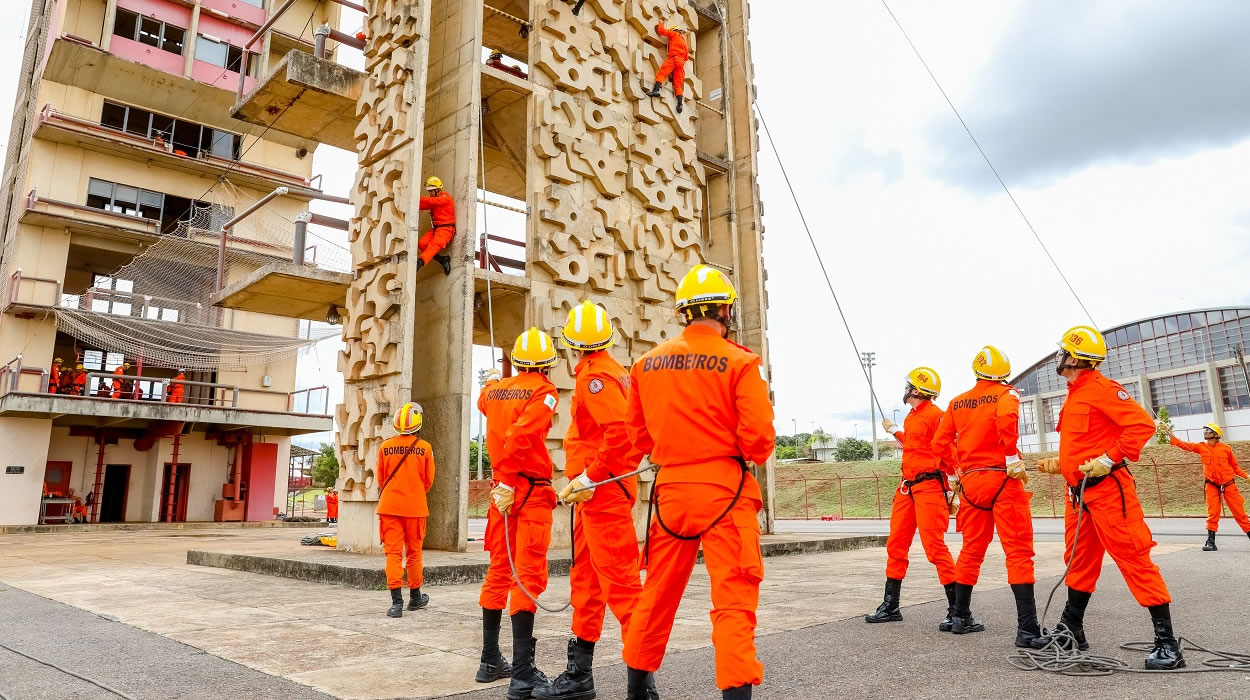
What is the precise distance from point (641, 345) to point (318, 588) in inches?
268

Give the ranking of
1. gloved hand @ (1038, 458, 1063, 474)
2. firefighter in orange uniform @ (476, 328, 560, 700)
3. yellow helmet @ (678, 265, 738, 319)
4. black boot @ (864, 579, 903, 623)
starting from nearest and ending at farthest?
yellow helmet @ (678, 265, 738, 319) < firefighter in orange uniform @ (476, 328, 560, 700) < gloved hand @ (1038, 458, 1063, 474) < black boot @ (864, 579, 903, 623)

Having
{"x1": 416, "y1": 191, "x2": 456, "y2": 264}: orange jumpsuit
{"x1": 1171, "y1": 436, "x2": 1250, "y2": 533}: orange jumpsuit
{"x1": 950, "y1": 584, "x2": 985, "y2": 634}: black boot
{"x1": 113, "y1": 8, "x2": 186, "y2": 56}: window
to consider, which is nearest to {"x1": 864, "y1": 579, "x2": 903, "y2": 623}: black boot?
Result: {"x1": 950, "y1": 584, "x2": 985, "y2": 634}: black boot

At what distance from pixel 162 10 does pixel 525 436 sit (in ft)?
104

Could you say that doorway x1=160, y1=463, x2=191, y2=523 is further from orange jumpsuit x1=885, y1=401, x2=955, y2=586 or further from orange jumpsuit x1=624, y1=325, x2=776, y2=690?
orange jumpsuit x1=624, y1=325, x2=776, y2=690

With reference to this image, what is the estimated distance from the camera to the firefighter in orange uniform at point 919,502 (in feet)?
21.3

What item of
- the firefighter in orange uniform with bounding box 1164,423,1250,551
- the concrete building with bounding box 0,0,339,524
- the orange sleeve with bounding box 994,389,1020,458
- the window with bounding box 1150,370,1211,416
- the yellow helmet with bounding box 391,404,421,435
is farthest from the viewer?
the window with bounding box 1150,370,1211,416

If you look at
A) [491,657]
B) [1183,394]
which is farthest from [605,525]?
[1183,394]

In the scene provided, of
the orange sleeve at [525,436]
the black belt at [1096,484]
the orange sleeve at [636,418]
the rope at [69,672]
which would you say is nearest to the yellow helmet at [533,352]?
the orange sleeve at [525,436]

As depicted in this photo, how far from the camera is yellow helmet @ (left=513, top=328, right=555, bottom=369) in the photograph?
5496 millimetres

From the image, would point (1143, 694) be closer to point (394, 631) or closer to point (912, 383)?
point (912, 383)

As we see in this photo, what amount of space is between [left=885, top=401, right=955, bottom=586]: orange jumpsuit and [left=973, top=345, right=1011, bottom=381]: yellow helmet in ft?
2.39

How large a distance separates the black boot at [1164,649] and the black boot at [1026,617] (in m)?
0.76

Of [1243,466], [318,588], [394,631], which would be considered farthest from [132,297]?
[1243,466]

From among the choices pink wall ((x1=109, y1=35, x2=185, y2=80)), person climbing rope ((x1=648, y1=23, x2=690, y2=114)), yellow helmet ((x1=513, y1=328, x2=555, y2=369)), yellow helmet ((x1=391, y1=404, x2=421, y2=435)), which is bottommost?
yellow helmet ((x1=391, y1=404, x2=421, y2=435))
